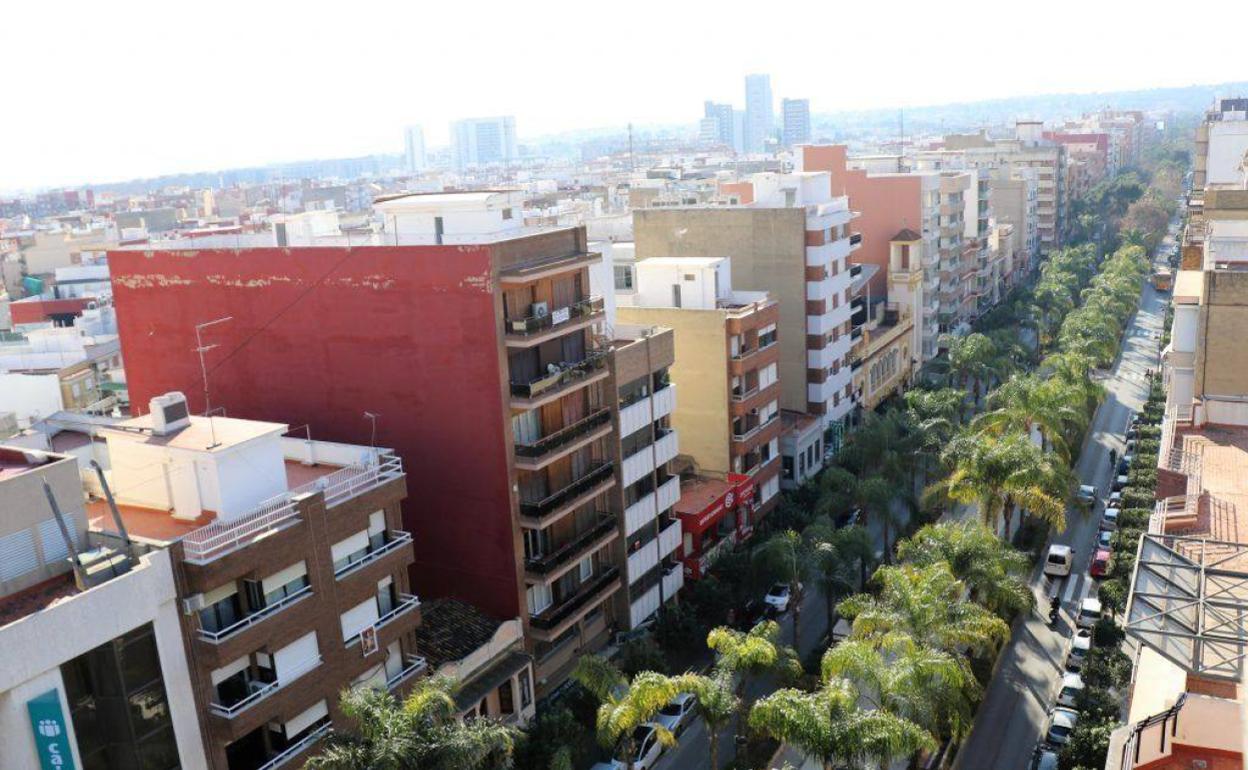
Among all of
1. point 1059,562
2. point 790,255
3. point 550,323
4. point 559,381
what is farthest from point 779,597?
point 790,255

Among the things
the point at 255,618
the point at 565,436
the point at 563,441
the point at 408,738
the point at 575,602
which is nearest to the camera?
the point at 408,738

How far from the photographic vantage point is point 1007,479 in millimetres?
49000

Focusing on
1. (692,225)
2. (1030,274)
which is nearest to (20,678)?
(692,225)

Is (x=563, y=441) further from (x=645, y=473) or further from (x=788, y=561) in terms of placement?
(x=788, y=561)

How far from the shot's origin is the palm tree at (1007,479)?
48.5 m

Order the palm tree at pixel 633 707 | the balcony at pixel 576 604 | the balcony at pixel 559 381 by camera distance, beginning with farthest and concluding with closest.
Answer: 1. the balcony at pixel 576 604
2. the balcony at pixel 559 381
3. the palm tree at pixel 633 707

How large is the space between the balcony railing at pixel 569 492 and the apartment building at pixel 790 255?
2621 cm

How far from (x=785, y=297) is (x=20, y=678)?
172 feet

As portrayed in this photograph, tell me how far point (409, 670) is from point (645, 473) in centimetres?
1598

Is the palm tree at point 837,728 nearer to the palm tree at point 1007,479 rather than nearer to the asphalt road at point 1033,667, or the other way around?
the asphalt road at point 1033,667

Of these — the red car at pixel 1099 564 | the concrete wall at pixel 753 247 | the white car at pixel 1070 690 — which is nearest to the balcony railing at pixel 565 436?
the white car at pixel 1070 690

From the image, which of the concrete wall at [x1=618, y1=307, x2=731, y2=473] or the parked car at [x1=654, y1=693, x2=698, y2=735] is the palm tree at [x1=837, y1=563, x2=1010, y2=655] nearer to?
the parked car at [x1=654, y1=693, x2=698, y2=735]

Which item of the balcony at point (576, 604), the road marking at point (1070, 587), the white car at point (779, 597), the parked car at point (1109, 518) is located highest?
the balcony at point (576, 604)

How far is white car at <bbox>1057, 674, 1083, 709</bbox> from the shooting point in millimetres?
41541
